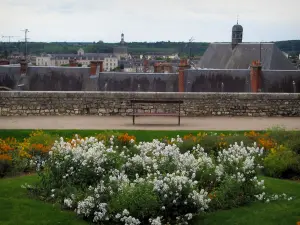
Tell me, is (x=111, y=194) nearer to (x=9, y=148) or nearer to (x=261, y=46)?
(x=9, y=148)

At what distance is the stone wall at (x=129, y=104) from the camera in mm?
15578

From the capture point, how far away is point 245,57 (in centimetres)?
4150

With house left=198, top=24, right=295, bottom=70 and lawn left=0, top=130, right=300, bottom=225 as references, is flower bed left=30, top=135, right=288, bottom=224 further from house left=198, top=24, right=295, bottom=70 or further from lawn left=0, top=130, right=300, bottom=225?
house left=198, top=24, right=295, bottom=70

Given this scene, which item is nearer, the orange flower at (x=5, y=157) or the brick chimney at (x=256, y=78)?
the orange flower at (x=5, y=157)

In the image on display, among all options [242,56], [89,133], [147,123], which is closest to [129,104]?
[147,123]

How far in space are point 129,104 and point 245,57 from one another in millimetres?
27309

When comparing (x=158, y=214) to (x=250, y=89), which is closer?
(x=158, y=214)

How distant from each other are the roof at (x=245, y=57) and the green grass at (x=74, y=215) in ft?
108

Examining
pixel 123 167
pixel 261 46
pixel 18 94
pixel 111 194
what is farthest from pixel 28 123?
pixel 261 46

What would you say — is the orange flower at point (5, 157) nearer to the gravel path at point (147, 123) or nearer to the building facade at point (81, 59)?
the gravel path at point (147, 123)

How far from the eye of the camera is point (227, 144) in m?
10.6

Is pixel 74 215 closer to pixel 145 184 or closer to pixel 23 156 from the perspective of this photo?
pixel 145 184

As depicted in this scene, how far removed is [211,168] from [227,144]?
105 inches

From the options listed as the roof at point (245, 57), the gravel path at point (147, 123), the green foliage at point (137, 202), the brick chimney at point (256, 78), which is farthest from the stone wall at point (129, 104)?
the roof at point (245, 57)
